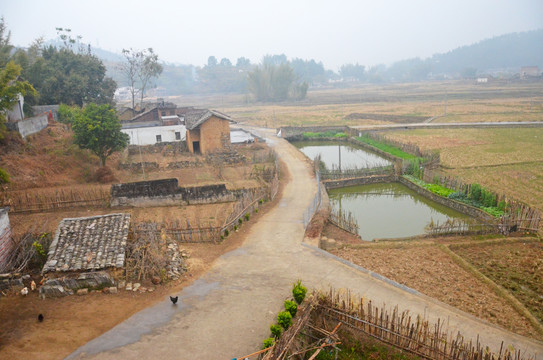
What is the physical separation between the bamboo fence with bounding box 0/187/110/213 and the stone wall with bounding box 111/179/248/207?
76cm

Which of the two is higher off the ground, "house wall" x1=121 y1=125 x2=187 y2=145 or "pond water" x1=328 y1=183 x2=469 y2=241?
"house wall" x1=121 y1=125 x2=187 y2=145

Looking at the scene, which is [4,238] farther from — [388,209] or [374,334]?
[388,209]

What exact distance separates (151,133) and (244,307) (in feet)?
85.8

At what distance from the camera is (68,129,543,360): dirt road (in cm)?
918

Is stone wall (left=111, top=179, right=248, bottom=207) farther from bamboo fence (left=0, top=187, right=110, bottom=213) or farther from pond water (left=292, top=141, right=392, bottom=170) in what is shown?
pond water (left=292, top=141, right=392, bottom=170)

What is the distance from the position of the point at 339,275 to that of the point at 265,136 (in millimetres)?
30410

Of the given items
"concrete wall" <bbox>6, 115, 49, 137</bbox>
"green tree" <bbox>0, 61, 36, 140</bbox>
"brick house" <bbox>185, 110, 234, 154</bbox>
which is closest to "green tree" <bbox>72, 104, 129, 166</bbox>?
"green tree" <bbox>0, 61, 36, 140</bbox>

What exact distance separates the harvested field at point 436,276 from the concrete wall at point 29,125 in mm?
22483

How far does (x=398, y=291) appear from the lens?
11.6 metres

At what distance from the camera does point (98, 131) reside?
79.5ft

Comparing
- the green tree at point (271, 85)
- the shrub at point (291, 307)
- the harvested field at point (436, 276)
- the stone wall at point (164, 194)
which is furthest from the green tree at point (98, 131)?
the green tree at point (271, 85)

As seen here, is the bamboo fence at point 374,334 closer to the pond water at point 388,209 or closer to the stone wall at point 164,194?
the pond water at point 388,209

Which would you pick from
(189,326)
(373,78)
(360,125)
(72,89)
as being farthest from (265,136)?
(373,78)

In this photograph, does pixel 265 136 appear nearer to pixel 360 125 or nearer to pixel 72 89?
pixel 360 125
